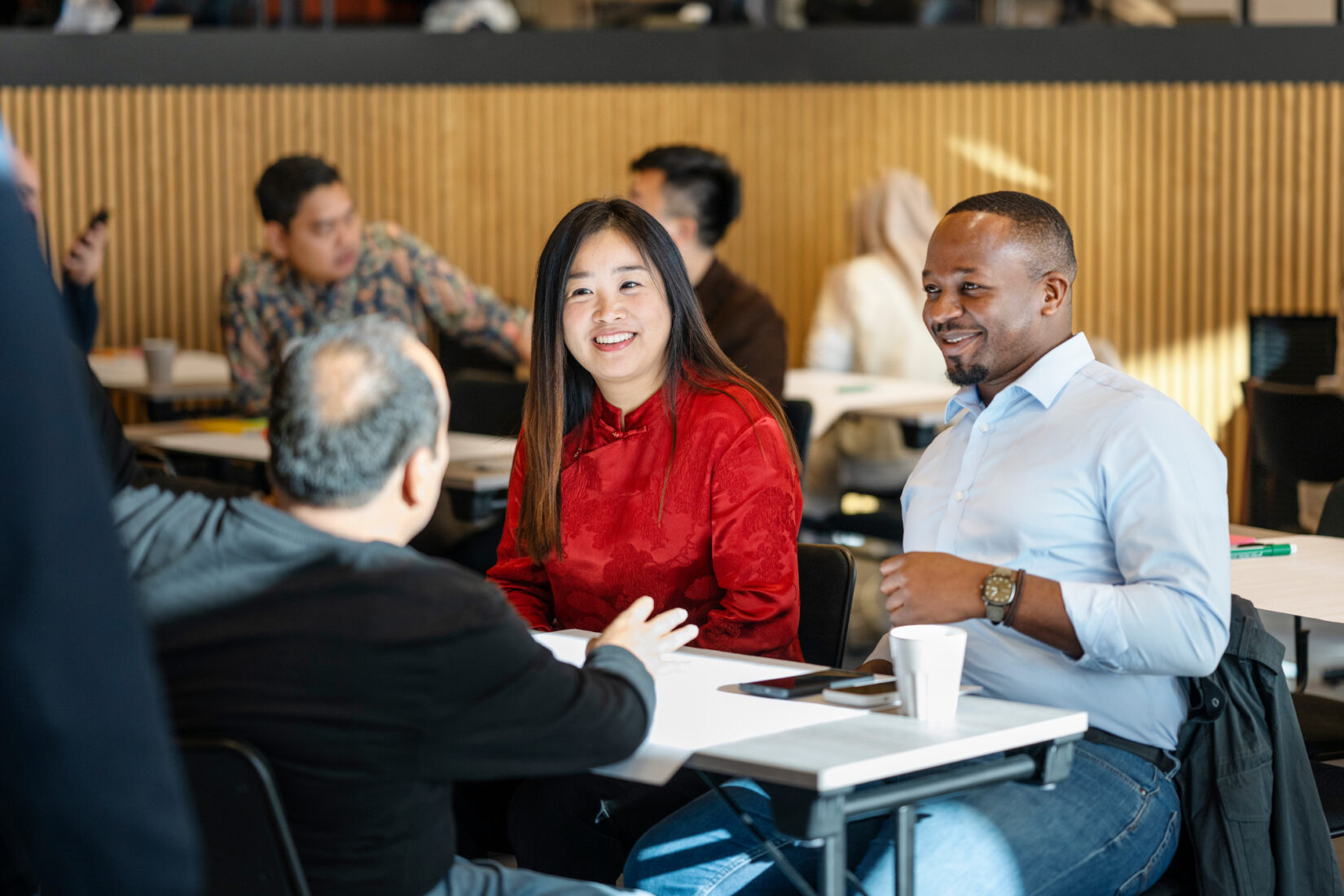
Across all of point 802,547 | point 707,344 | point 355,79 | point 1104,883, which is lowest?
point 1104,883

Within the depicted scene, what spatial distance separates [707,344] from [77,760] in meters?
1.88

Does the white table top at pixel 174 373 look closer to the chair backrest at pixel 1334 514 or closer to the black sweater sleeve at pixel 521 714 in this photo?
the chair backrest at pixel 1334 514

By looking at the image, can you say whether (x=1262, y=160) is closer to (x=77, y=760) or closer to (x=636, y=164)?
(x=636, y=164)

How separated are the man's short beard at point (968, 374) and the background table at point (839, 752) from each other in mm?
640

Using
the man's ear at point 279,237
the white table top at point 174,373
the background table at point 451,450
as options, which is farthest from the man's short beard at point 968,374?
the white table top at point 174,373

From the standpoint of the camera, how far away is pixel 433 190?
834cm

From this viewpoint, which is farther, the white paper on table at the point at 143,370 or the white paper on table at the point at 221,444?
the white paper on table at the point at 143,370

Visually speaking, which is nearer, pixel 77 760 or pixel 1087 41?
pixel 77 760

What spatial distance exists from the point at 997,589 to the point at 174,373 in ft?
16.9

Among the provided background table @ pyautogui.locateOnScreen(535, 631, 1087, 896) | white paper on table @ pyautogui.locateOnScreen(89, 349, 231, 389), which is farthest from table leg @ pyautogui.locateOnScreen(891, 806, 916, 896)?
white paper on table @ pyautogui.locateOnScreen(89, 349, 231, 389)

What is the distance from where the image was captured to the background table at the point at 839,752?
1.44 meters

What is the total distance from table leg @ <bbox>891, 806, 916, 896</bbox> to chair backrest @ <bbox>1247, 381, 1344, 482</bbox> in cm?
343

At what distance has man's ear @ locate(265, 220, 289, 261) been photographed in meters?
4.59

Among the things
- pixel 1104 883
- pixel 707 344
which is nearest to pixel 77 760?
pixel 1104 883
